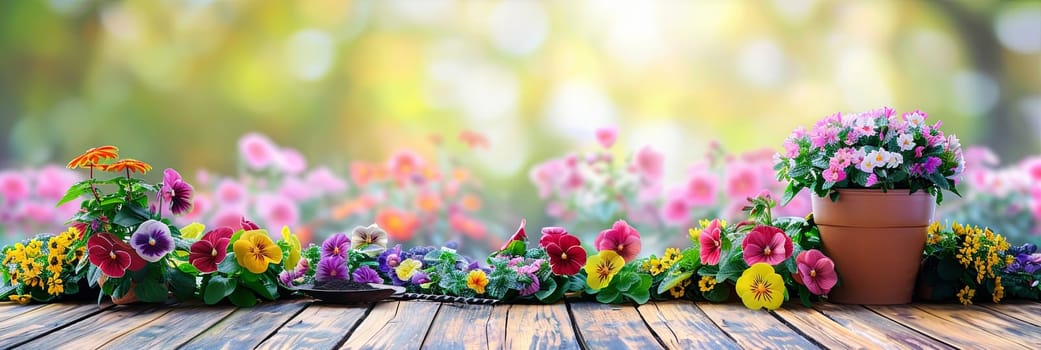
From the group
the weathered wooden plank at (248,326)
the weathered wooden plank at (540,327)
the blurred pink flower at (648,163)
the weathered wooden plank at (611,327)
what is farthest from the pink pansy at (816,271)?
the blurred pink flower at (648,163)

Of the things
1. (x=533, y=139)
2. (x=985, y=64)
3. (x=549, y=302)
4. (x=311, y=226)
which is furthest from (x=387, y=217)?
(x=985, y=64)

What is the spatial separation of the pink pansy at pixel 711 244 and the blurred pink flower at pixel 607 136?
1.16 meters

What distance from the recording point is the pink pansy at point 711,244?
77.6 inches

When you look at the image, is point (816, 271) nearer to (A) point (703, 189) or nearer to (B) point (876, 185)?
(B) point (876, 185)

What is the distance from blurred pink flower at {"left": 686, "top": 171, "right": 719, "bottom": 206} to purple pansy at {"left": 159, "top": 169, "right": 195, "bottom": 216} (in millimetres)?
1836

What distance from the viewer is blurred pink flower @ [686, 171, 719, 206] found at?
313 centimetres

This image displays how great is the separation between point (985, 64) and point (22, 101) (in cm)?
369

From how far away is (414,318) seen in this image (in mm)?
1777

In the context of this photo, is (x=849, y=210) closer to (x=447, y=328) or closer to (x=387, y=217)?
(x=447, y=328)

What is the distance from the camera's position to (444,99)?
127 inches

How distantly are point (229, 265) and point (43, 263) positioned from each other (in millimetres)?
459

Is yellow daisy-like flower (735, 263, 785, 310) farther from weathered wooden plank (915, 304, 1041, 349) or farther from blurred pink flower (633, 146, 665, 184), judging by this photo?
blurred pink flower (633, 146, 665, 184)

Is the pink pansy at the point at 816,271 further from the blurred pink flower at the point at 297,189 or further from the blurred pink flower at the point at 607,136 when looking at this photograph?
the blurred pink flower at the point at 297,189

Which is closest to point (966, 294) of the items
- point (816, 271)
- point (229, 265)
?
point (816, 271)
